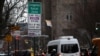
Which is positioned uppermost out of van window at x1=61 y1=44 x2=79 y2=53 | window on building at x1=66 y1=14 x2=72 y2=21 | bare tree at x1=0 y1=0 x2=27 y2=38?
bare tree at x1=0 y1=0 x2=27 y2=38

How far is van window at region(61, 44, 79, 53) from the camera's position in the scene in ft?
138

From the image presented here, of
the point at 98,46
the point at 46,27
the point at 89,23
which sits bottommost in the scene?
the point at 46,27

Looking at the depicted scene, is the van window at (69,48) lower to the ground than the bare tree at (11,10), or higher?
lower

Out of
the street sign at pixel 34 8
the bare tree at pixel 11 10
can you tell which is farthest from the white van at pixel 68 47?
the street sign at pixel 34 8

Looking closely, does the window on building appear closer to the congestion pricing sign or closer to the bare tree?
the bare tree

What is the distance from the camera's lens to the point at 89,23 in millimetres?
82438

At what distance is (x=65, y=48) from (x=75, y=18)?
5186 centimetres

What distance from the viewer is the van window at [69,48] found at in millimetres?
41969

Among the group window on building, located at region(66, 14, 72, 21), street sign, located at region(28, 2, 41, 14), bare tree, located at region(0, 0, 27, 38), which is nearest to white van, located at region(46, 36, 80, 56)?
bare tree, located at region(0, 0, 27, 38)

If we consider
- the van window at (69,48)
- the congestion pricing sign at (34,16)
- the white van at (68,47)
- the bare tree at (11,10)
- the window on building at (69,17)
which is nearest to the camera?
the congestion pricing sign at (34,16)

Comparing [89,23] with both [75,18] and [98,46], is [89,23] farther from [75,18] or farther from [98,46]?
[98,46]

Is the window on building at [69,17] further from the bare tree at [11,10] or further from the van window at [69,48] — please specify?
the bare tree at [11,10]

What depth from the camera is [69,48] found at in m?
42.2

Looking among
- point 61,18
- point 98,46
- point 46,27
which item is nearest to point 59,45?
point 98,46
